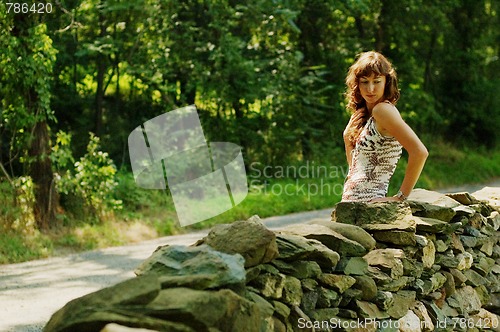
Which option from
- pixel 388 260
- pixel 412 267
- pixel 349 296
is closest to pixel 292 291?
pixel 349 296

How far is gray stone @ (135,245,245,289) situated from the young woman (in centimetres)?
159

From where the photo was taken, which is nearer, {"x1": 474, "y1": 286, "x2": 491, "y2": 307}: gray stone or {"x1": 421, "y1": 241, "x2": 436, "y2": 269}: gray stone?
{"x1": 421, "y1": 241, "x2": 436, "y2": 269}: gray stone

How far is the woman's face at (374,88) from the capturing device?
462 cm

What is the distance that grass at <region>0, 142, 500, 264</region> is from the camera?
1106 cm

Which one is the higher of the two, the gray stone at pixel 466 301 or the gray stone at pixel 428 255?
the gray stone at pixel 428 255

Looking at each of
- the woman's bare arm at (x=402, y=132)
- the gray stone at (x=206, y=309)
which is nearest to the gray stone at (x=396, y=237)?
the woman's bare arm at (x=402, y=132)

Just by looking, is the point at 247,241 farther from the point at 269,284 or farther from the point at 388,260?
the point at 388,260

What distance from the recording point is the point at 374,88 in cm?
462

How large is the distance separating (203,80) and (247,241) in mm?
13265

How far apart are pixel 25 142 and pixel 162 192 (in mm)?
3864

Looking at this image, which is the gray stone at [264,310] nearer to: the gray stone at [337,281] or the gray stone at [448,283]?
the gray stone at [337,281]

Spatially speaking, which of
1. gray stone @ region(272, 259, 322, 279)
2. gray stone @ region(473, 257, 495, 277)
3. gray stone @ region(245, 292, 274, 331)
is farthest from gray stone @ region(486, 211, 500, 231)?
gray stone @ region(245, 292, 274, 331)

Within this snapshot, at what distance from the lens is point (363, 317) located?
4.25 m

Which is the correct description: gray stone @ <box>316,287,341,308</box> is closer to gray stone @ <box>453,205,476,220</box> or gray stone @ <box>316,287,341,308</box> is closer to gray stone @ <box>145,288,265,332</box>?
gray stone @ <box>145,288,265,332</box>
